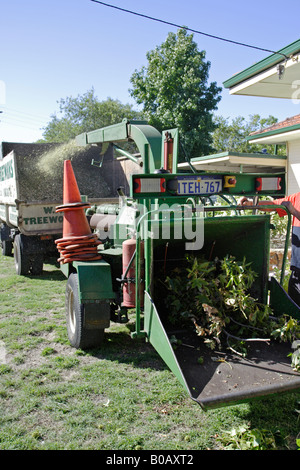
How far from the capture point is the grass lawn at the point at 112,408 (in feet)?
9.73

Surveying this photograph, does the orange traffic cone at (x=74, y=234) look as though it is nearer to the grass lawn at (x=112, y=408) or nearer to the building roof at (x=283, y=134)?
the grass lawn at (x=112, y=408)

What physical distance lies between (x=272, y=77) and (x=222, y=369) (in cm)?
671

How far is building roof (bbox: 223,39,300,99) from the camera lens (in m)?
6.94

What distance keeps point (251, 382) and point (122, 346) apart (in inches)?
83.1

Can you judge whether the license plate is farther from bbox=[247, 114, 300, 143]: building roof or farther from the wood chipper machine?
bbox=[247, 114, 300, 143]: building roof

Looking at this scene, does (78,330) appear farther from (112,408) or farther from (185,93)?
(185,93)

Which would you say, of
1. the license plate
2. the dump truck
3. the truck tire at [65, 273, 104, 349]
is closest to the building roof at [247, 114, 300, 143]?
the dump truck

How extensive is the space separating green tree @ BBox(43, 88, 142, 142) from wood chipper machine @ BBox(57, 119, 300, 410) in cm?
3475

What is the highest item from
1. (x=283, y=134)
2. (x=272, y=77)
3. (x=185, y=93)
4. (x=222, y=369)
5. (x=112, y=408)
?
(x=185, y=93)

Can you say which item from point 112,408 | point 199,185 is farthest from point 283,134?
point 112,408

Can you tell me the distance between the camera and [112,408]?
3.41 meters

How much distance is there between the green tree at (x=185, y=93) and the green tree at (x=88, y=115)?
16.0m

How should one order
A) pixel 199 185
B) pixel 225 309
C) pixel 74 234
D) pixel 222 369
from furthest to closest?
pixel 74 234
pixel 225 309
pixel 199 185
pixel 222 369

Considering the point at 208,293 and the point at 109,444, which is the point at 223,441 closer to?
the point at 109,444
